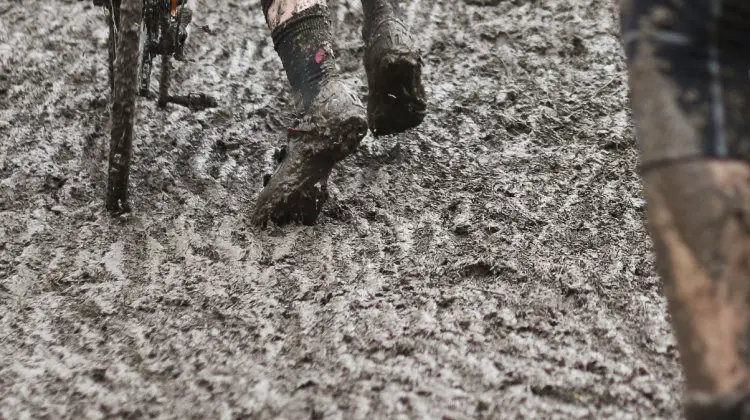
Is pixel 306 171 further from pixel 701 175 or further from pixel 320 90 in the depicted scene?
pixel 701 175

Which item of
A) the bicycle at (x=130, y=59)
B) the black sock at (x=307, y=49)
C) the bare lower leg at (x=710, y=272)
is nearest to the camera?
the bare lower leg at (x=710, y=272)

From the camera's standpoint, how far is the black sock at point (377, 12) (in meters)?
1.73

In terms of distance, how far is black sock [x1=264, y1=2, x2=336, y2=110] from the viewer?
1659 millimetres

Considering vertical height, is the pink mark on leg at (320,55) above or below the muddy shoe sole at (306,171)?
above


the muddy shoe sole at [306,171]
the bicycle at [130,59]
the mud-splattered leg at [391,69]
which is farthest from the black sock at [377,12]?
the bicycle at [130,59]

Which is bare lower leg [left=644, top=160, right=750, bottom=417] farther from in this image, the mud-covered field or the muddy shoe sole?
the muddy shoe sole

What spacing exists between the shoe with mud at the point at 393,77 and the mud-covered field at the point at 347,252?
0.21 meters

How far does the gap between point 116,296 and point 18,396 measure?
14.9 inches

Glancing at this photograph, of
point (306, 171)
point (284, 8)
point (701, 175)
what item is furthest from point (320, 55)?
point (701, 175)

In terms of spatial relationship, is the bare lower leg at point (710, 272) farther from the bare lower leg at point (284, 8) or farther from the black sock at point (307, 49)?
the bare lower leg at point (284, 8)

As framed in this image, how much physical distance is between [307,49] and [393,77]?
0.75ft

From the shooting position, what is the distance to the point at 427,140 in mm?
2168

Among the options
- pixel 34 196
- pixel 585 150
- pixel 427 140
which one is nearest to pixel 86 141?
pixel 34 196

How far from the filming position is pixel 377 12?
1750mm
